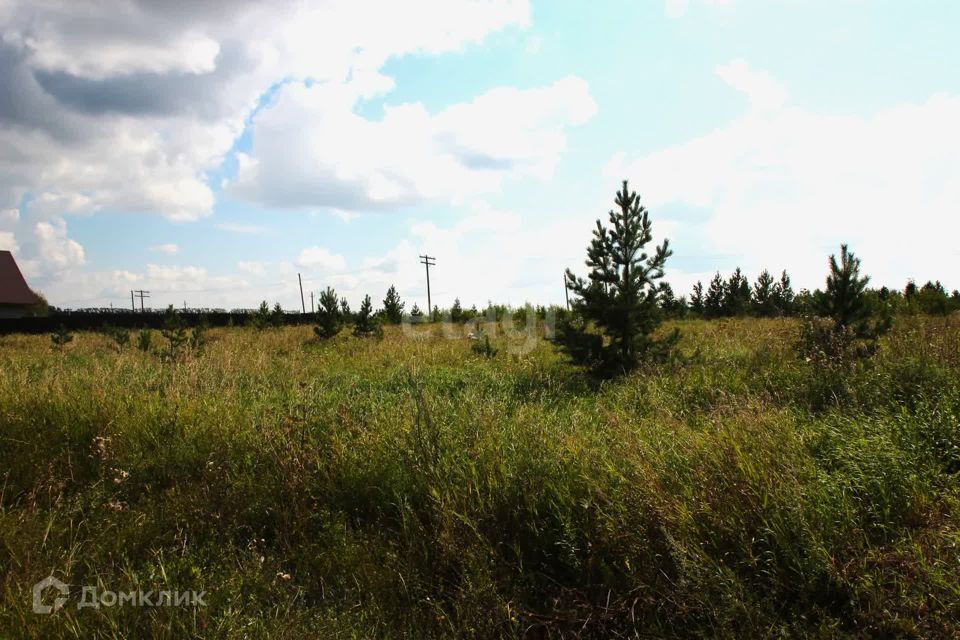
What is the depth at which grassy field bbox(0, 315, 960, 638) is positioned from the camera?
2.64 m

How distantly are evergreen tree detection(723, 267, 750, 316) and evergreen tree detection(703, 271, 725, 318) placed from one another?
386mm

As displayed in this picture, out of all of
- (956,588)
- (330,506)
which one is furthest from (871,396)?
(330,506)

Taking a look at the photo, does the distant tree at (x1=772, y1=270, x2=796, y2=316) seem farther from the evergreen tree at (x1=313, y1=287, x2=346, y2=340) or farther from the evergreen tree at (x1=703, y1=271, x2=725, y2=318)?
the evergreen tree at (x1=313, y1=287, x2=346, y2=340)

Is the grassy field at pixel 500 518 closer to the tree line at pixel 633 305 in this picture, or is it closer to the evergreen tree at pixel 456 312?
the tree line at pixel 633 305

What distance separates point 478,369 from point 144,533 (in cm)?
662

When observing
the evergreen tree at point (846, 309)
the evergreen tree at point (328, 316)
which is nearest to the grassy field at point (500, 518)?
the evergreen tree at point (846, 309)

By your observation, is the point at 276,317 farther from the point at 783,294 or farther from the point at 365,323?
the point at 783,294

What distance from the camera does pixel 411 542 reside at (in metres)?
3.35

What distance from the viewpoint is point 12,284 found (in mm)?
39844

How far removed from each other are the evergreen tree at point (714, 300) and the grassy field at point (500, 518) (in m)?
28.4

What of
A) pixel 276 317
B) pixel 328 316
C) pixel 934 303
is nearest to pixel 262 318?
pixel 276 317

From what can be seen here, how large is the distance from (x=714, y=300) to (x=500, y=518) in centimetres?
3340

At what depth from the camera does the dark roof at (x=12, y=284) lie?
38750mm

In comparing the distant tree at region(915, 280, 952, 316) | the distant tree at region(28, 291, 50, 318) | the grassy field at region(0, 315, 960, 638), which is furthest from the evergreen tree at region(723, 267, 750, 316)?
the distant tree at region(28, 291, 50, 318)
